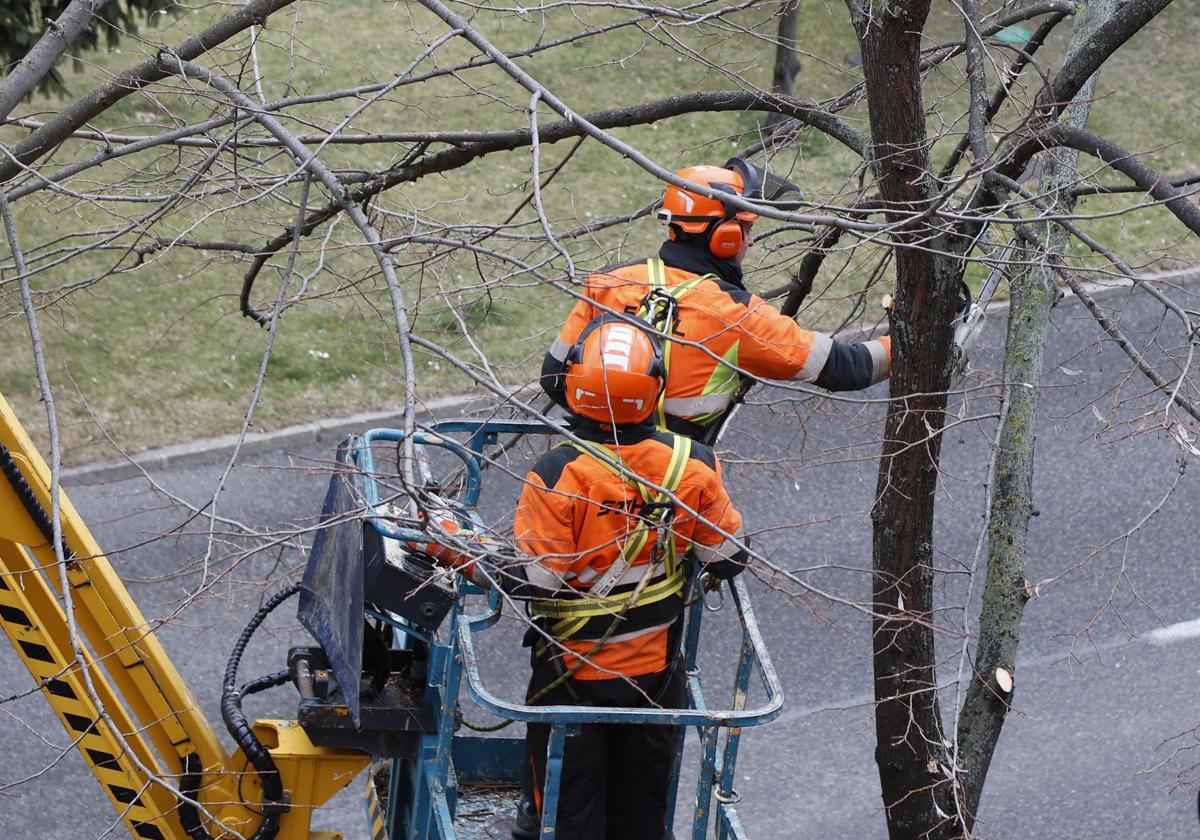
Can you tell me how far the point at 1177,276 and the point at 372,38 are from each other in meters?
7.35

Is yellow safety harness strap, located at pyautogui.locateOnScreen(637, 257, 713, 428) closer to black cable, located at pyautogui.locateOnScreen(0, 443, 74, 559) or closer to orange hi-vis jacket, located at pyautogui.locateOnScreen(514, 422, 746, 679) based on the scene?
orange hi-vis jacket, located at pyautogui.locateOnScreen(514, 422, 746, 679)

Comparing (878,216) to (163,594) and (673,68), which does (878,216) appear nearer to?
(163,594)

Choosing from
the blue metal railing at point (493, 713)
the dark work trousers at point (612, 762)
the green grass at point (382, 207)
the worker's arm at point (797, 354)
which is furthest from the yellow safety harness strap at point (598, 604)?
the green grass at point (382, 207)

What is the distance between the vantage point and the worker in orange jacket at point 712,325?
13.8 feet

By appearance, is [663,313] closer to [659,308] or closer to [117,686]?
[659,308]

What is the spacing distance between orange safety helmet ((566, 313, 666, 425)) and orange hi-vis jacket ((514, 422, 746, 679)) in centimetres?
10

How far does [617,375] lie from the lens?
367 cm

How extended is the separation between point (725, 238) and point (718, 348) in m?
0.37

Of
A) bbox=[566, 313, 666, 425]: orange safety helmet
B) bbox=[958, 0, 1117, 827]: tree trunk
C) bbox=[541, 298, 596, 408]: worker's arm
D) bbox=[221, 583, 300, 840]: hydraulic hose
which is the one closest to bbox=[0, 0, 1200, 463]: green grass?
bbox=[958, 0, 1117, 827]: tree trunk

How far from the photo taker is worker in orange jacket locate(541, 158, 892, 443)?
4.22m

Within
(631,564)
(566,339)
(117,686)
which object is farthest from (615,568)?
(117,686)

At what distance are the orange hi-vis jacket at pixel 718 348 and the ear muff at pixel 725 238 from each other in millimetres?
97

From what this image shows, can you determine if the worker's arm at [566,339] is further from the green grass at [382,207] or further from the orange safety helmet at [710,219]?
the green grass at [382,207]

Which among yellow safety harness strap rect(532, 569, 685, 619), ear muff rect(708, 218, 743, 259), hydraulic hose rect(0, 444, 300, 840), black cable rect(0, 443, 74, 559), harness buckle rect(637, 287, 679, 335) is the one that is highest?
ear muff rect(708, 218, 743, 259)
